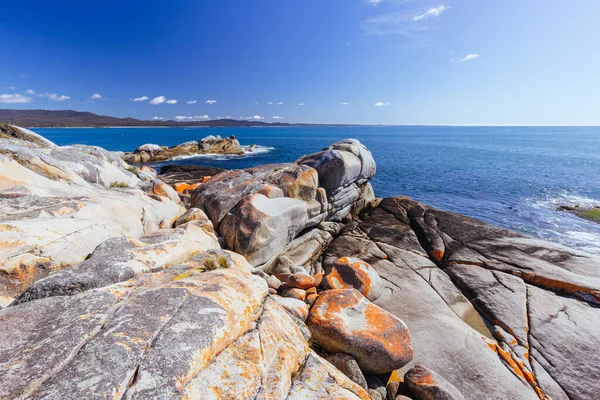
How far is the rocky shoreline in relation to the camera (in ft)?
12.2

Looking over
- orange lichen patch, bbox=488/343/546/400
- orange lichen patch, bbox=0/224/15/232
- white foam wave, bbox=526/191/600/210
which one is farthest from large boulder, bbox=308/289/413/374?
white foam wave, bbox=526/191/600/210

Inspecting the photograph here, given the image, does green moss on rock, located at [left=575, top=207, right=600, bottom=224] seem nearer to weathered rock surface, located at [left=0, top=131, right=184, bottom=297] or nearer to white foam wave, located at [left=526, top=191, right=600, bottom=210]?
white foam wave, located at [left=526, top=191, right=600, bottom=210]

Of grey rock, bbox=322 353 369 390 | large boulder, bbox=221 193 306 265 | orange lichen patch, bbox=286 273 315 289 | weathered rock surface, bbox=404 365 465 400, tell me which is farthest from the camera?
large boulder, bbox=221 193 306 265

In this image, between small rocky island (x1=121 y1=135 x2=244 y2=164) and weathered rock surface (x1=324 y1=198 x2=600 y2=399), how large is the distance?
A: 5338 cm

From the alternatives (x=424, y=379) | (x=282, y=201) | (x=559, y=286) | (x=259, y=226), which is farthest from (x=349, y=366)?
(x=559, y=286)

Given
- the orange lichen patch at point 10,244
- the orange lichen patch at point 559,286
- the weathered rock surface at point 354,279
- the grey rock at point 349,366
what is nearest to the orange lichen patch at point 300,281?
the weathered rock surface at point 354,279

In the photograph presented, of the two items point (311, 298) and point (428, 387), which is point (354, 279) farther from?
point (428, 387)

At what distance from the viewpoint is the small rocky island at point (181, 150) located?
55.2m

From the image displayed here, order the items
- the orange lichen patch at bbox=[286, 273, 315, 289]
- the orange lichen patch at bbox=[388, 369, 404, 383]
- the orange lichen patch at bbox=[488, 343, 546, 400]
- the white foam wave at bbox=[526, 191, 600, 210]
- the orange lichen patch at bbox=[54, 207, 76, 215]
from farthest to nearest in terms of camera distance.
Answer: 1. the white foam wave at bbox=[526, 191, 600, 210]
2. the orange lichen patch at bbox=[286, 273, 315, 289]
3. the orange lichen patch at bbox=[488, 343, 546, 400]
4. the orange lichen patch at bbox=[388, 369, 404, 383]
5. the orange lichen patch at bbox=[54, 207, 76, 215]

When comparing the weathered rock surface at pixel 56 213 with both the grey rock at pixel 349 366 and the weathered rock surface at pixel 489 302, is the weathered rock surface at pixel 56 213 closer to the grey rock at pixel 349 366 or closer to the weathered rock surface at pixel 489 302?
the grey rock at pixel 349 366

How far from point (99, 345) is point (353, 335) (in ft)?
19.5

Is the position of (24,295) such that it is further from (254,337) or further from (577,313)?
(577,313)

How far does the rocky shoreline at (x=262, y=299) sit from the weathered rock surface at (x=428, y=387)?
1.4 inches

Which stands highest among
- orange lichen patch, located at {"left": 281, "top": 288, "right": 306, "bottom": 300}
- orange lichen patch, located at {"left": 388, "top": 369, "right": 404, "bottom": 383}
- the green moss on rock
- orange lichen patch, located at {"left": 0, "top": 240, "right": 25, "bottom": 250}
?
orange lichen patch, located at {"left": 0, "top": 240, "right": 25, "bottom": 250}
